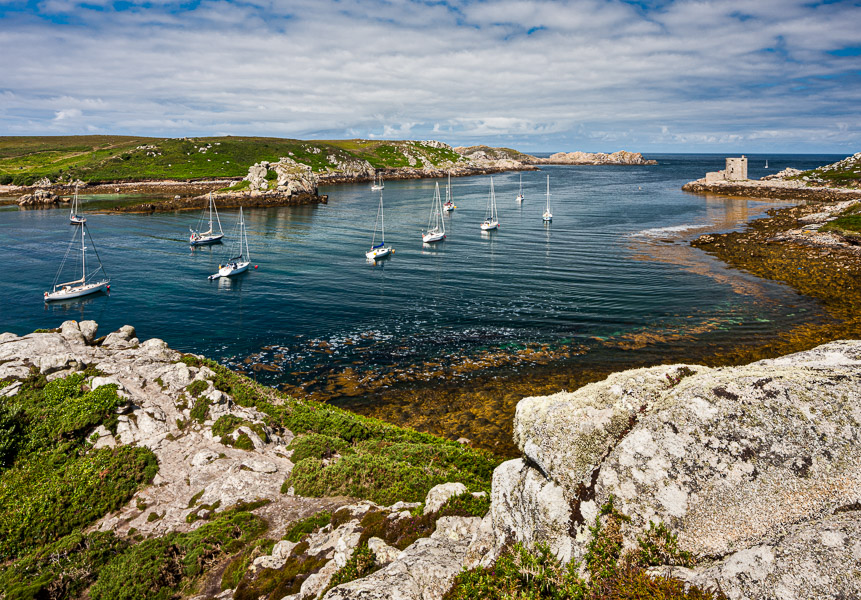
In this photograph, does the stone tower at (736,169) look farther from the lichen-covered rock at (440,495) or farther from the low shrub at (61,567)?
the low shrub at (61,567)

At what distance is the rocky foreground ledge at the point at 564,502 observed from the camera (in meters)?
6.48

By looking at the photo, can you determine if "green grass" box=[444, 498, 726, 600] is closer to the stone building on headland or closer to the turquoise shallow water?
the turquoise shallow water

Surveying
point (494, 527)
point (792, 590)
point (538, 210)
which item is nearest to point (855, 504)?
point (792, 590)

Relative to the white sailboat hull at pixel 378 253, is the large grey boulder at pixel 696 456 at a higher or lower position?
lower

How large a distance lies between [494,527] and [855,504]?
19.0 feet

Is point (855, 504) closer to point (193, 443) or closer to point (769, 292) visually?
point (193, 443)

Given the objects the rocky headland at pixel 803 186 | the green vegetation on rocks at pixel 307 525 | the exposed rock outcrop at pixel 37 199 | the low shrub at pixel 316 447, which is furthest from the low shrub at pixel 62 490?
the exposed rock outcrop at pixel 37 199

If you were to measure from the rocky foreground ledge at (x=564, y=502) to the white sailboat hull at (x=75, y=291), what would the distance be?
139 feet

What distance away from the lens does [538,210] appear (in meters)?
116

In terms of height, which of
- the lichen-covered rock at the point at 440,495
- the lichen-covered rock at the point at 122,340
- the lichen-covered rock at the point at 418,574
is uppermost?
the lichen-covered rock at the point at 122,340

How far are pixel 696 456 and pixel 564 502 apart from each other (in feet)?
7.75

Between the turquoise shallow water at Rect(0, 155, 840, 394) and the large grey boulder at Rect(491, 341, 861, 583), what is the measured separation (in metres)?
24.8

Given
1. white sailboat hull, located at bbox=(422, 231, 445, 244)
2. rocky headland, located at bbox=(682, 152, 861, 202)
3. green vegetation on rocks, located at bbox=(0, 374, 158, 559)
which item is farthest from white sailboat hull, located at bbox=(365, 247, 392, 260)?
rocky headland, located at bbox=(682, 152, 861, 202)

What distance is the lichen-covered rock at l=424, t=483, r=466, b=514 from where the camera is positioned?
11914mm
